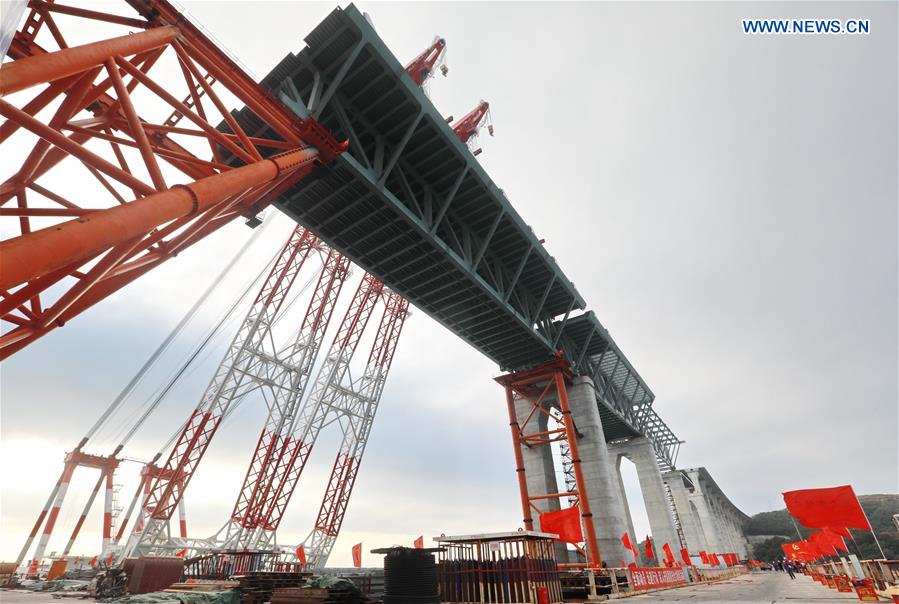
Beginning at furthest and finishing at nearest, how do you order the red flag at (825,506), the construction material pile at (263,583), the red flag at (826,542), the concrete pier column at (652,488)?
the concrete pier column at (652,488) → the red flag at (826,542) → the construction material pile at (263,583) → the red flag at (825,506)

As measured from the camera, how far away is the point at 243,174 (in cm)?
812

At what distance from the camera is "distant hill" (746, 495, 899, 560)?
7318cm

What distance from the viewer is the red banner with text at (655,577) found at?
20.5m

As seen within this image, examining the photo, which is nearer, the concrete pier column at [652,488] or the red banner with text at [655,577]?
the red banner with text at [655,577]

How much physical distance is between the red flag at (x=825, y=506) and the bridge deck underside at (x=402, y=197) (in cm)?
1259

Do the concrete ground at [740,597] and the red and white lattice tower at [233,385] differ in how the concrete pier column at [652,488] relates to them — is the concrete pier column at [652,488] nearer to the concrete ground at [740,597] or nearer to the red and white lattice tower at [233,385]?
the concrete ground at [740,597]

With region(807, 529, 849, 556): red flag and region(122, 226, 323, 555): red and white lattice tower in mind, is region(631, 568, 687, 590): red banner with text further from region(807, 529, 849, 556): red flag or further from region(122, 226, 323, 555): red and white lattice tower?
region(122, 226, 323, 555): red and white lattice tower

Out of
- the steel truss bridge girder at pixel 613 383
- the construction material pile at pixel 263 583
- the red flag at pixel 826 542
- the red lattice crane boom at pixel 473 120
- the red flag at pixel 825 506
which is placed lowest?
the construction material pile at pixel 263 583

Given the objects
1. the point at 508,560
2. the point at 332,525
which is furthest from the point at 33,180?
the point at 332,525

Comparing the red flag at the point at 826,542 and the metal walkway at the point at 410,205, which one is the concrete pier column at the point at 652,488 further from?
the metal walkway at the point at 410,205

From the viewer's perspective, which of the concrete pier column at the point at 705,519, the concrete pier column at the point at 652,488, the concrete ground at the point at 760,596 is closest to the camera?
the concrete ground at the point at 760,596

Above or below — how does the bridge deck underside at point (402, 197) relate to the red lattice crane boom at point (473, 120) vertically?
below

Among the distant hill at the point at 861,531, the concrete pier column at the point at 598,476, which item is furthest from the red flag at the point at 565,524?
the distant hill at the point at 861,531

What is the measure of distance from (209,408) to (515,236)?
34.8 meters
